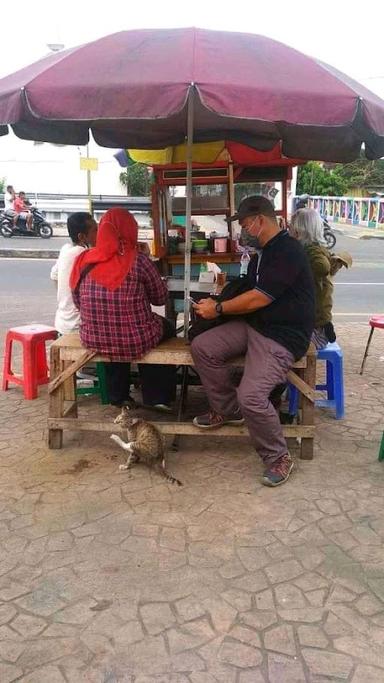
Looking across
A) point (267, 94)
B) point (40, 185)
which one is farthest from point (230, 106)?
point (40, 185)

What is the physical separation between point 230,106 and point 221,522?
1.96m

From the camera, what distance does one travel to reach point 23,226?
56.8ft

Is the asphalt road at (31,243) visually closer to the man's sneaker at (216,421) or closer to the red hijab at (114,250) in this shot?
the red hijab at (114,250)

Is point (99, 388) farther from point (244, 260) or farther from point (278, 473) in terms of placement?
point (278, 473)

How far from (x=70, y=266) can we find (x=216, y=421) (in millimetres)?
1658

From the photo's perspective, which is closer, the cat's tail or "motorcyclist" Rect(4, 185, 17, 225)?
the cat's tail

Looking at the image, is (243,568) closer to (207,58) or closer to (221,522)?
(221,522)

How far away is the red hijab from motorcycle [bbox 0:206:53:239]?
14.7 m

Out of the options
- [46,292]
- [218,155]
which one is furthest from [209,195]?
[46,292]

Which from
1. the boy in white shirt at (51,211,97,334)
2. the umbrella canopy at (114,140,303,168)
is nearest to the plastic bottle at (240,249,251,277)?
the umbrella canopy at (114,140,303,168)

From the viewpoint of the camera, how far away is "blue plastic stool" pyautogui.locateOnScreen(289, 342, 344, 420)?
4133 mm

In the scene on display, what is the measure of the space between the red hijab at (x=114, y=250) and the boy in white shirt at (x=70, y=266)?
0.84m

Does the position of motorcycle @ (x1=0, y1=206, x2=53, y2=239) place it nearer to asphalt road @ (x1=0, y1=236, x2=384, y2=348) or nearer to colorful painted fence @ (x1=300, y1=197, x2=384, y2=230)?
asphalt road @ (x1=0, y1=236, x2=384, y2=348)

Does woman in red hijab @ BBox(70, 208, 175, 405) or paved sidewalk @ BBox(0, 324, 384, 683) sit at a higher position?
woman in red hijab @ BBox(70, 208, 175, 405)
